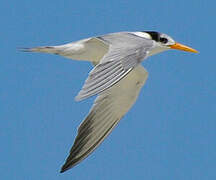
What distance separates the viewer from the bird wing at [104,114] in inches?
409

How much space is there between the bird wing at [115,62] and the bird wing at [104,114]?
122 cm

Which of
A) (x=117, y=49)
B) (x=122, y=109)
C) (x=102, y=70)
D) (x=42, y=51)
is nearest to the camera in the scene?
(x=102, y=70)

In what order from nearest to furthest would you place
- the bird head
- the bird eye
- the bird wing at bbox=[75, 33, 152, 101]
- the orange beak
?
the bird wing at bbox=[75, 33, 152, 101] < the bird head < the bird eye < the orange beak

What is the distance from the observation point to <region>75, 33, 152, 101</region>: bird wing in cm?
780

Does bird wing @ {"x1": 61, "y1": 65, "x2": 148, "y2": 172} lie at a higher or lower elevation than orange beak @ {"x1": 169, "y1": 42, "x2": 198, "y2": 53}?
lower

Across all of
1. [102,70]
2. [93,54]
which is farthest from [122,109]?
[102,70]

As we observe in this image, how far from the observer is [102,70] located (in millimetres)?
8219

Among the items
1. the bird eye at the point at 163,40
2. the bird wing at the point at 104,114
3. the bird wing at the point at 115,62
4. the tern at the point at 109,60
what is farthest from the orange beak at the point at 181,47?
the bird wing at the point at 115,62

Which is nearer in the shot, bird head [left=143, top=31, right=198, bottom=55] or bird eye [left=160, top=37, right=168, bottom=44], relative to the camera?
bird head [left=143, top=31, right=198, bottom=55]

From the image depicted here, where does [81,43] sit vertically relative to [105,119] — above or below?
above

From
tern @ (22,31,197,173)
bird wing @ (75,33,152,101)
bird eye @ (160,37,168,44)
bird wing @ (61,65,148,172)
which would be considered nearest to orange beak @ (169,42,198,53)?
tern @ (22,31,197,173)

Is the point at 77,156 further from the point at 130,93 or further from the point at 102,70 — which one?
the point at 102,70

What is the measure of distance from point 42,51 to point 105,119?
4.33 ft

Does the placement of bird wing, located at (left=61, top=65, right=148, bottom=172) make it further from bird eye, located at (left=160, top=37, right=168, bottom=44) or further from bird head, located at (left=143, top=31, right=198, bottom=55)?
bird eye, located at (left=160, top=37, right=168, bottom=44)
